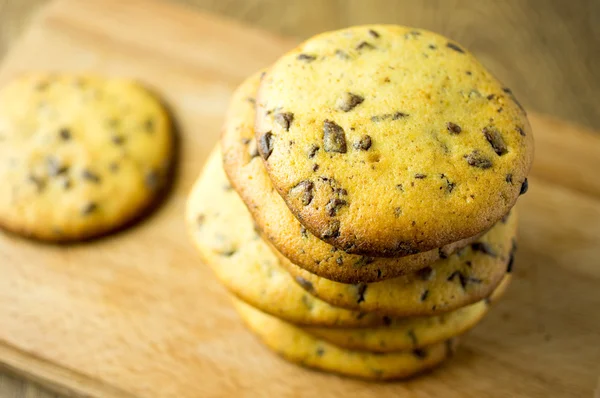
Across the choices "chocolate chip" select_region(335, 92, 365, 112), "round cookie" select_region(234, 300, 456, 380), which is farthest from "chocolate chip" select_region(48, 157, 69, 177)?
"chocolate chip" select_region(335, 92, 365, 112)

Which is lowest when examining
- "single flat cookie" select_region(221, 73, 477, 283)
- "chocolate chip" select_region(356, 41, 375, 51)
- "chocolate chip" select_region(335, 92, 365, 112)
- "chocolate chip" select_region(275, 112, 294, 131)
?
"single flat cookie" select_region(221, 73, 477, 283)

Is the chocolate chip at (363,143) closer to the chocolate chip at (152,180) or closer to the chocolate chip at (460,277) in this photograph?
the chocolate chip at (460,277)

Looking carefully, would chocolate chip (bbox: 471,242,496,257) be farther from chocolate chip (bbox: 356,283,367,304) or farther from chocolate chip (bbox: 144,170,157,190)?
chocolate chip (bbox: 144,170,157,190)

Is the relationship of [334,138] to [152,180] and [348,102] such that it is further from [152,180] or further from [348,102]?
[152,180]

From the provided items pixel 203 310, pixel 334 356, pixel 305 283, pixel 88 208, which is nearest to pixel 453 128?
pixel 305 283

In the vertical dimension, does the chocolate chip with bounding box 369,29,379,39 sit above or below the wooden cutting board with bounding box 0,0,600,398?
above

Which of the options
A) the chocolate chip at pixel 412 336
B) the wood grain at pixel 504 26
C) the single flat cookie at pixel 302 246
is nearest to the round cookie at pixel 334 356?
the chocolate chip at pixel 412 336

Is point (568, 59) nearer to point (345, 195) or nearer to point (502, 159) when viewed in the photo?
point (502, 159)
